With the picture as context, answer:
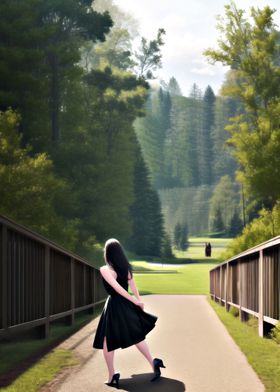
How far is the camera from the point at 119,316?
6.97 m

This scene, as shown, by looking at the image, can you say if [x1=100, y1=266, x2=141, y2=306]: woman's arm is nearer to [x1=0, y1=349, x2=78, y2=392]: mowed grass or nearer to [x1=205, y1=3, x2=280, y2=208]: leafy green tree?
[x1=0, y1=349, x2=78, y2=392]: mowed grass

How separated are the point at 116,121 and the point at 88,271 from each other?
41.7m

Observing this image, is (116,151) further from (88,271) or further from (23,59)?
(88,271)

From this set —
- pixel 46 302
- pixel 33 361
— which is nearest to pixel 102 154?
pixel 46 302

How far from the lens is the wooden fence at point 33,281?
8242 mm

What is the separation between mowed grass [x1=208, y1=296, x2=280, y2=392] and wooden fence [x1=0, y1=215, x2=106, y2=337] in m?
3.20

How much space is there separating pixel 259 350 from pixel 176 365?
1.65m

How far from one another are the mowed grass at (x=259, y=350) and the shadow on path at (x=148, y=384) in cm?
94

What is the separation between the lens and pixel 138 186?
89.3 meters

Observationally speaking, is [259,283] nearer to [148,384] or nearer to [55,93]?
[148,384]

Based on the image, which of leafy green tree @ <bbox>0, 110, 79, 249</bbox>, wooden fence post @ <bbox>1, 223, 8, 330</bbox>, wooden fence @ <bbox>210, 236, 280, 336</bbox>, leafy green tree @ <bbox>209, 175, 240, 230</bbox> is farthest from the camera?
leafy green tree @ <bbox>209, 175, 240, 230</bbox>

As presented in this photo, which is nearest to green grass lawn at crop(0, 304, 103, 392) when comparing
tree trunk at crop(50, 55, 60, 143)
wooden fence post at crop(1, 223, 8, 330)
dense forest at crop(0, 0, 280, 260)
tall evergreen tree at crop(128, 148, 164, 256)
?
wooden fence post at crop(1, 223, 8, 330)

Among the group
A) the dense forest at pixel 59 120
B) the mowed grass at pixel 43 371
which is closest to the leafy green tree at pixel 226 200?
the dense forest at pixel 59 120

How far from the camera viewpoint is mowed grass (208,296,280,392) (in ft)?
23.4
